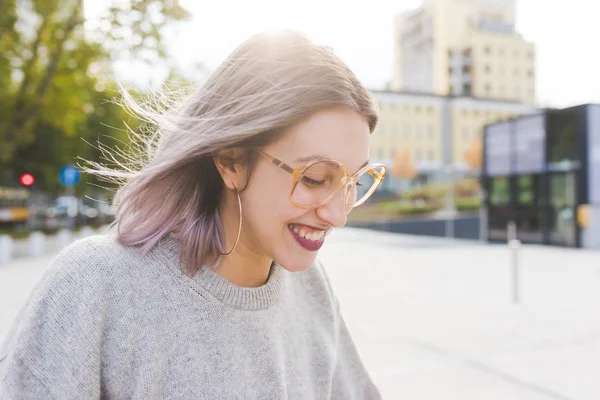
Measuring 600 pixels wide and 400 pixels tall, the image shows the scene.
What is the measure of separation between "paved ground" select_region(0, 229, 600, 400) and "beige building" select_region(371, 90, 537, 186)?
148 feet

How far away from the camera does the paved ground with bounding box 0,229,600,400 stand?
15.0 ft

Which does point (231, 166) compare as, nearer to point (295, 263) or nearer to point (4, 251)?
point (295, 263)

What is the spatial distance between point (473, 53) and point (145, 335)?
73.1 meters

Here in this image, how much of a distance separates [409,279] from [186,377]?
992 centimetres

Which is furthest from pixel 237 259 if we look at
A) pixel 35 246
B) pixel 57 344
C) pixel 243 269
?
Result: pixel 35 246

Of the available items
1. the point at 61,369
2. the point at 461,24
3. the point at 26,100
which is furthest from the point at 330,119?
the point at 461,24

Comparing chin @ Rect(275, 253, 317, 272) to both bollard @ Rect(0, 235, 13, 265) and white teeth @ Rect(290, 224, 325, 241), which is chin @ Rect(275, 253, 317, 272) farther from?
bollard @ Rect(0, 235, 13, 265)

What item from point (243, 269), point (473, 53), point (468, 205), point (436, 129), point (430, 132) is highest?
point (473, 53)

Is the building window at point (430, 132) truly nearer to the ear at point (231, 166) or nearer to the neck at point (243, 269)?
the neck at point (243, 269)

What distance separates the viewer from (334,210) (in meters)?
1.32

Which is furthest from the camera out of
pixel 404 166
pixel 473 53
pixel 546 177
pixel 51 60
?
pixel 473 53

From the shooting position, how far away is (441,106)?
193 feet

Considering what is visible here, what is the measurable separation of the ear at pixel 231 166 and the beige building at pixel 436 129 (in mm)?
55682

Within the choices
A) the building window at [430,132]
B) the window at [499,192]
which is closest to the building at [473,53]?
the building window at [430,132]
